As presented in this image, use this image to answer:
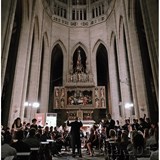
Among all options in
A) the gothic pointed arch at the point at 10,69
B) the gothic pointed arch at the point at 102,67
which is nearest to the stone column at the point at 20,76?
the gothic pointed arch at the point at 10,69

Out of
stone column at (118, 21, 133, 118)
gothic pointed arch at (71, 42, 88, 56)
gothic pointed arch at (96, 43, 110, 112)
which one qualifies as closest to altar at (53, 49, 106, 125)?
stone column at (118, 21, 133, 118)

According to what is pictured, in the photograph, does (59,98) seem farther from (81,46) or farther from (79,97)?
(81,46)

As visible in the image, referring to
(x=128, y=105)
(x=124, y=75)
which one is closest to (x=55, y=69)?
(x=124, y=75)

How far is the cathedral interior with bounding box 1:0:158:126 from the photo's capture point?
1159 cm

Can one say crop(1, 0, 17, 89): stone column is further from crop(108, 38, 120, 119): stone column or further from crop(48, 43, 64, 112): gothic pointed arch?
crop(48, 43, 64, 112): gothic pointed arch

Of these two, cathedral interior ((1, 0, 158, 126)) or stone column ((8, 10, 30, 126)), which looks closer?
cathedral interior ((1, 0, 158, 126))

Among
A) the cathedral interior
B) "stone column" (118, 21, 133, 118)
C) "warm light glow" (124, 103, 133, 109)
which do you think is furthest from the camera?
"stone column" (118, 21, 133, 118)

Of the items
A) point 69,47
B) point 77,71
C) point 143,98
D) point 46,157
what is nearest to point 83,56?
point 69,47

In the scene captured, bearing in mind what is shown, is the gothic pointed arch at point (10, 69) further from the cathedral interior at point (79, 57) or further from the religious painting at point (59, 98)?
the religious painting at point (59, 98)

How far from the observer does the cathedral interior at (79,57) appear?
11594 millimetres

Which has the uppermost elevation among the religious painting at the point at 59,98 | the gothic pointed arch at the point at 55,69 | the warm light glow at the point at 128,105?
the gothic pointed arch at the point at 55,69

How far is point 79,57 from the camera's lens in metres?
20.3

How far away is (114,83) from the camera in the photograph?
738 inches

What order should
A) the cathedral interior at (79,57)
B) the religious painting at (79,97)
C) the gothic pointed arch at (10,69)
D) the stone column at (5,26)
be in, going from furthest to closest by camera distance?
the religious painting at (79,97) → the gothic pointed arch at (10,69) → the cathedral interior at (79,57) → the stone column at (5,26)
